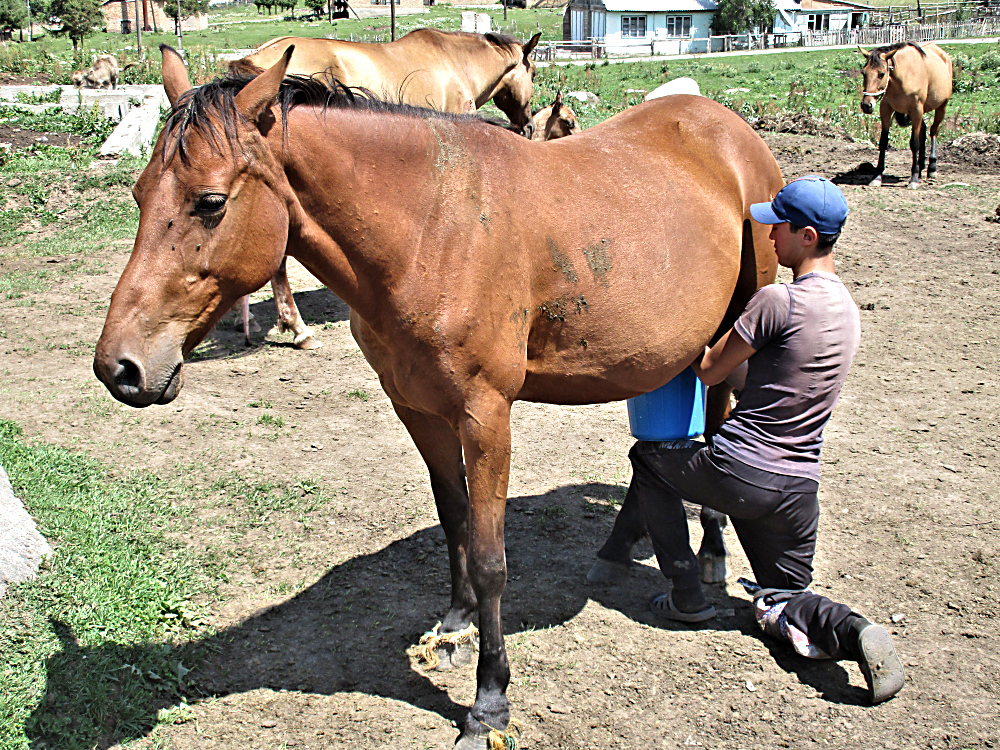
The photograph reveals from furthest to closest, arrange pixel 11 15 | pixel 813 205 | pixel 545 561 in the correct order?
pixel 11 15, pixel 545 561, pixel 813 205

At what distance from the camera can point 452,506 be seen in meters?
3.47

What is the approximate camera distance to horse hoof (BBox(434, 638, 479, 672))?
3.38m

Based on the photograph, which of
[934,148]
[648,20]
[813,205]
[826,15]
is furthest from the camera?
[826,15]

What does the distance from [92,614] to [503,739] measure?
Answer: 1.82m

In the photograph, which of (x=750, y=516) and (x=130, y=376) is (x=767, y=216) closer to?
(x=750, y=516)

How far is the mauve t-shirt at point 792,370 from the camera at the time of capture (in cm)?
315

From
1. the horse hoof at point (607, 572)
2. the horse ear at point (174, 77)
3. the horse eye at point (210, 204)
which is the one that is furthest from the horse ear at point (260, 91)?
the horse hoof at point (607, 572)

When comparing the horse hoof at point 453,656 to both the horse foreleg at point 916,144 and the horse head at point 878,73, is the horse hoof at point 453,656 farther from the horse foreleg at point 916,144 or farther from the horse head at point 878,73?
the horse head at point 878,73

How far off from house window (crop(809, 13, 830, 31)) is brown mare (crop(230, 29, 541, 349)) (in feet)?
218

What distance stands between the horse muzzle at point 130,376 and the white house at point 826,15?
70518 mm

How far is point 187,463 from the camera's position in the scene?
4910 mm

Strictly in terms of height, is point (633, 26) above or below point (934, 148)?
above

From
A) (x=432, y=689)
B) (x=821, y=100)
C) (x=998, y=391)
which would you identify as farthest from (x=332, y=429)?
(x=821, y=100)

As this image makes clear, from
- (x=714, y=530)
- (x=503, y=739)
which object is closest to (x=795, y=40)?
(x=714, y=530)
